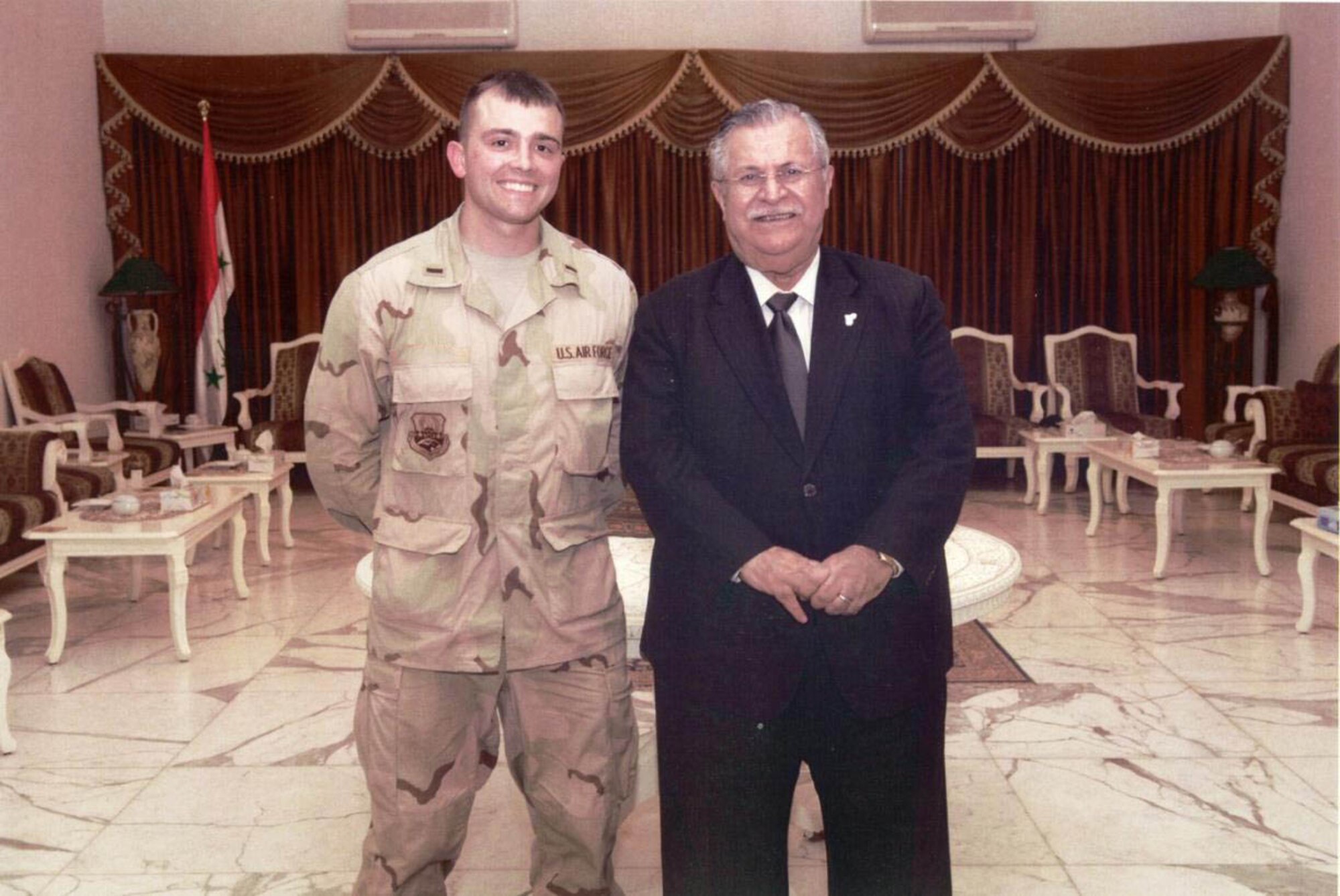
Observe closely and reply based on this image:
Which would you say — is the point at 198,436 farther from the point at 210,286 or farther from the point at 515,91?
the point at 515,91

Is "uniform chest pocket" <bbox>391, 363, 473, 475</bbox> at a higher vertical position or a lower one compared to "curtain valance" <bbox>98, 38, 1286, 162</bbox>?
lower

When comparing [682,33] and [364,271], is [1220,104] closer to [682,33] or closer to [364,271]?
[682,33]

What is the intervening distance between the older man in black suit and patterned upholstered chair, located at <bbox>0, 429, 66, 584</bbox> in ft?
13.0

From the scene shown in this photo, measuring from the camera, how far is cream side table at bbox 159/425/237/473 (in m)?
6.91

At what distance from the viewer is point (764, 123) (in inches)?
66.0

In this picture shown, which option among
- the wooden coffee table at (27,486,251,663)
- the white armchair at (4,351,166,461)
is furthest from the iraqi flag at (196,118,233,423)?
the wooden coffee table at (27,486,251,663)

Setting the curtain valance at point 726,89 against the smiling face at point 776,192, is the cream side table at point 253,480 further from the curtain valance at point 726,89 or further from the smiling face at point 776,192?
the smiling face at point 776,192

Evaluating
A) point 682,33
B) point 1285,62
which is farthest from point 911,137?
point 1285,62

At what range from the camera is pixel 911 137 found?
7.78m

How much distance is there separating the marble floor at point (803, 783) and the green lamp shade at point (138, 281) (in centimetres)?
249

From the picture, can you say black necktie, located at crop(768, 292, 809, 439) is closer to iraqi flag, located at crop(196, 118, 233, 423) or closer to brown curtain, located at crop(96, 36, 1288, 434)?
brown curtain, located at crop(96, 36, 1288, 434)

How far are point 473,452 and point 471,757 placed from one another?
0.51 metres

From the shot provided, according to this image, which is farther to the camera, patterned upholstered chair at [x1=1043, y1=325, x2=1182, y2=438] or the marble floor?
patterned upholstered chair at [x1=1043, y1=325, x2=1182, y2=438]

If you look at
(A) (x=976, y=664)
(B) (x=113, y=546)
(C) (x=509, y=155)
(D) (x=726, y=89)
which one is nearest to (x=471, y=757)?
(C) (x=509, y=155)
